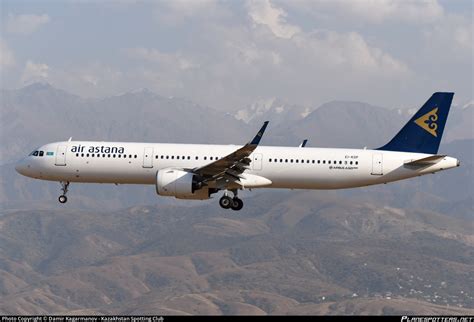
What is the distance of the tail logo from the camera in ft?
248

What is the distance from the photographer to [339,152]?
2872 inches

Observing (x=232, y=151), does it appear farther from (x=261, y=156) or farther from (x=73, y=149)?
(x=73, y=149)

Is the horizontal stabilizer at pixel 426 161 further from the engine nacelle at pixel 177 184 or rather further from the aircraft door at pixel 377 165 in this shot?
the engine nacelle at pixel 177 184

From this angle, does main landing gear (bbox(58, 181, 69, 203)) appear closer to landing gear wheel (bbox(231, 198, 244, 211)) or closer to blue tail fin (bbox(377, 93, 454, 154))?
landing gear wheel (bbox(231, 198, 244, 211))

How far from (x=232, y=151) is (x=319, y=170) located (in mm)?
7277

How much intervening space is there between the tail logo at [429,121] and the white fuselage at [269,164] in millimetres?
3324

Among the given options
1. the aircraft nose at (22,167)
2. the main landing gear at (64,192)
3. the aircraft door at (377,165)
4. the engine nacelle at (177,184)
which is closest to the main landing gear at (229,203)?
the engine nacelle at (177,184)

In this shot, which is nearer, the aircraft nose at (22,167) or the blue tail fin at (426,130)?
the blue tail fin at (426,130)

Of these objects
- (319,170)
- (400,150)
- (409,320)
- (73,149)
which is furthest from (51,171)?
(409,320)

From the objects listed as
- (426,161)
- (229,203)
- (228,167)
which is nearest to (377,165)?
(426,161)

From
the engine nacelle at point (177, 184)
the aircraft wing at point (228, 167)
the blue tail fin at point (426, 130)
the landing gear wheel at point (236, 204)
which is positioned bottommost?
the landing gear wheel at point (236, 204)

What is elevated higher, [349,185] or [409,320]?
[349,185]

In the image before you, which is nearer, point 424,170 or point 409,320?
point 409,320

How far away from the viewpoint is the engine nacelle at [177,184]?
68875 mm
